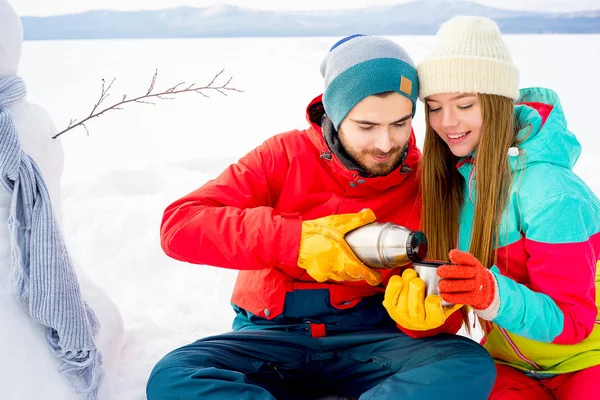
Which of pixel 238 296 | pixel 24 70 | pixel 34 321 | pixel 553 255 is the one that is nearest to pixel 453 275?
pixel 553 255

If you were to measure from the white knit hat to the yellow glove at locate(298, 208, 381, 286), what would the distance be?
1.23ft

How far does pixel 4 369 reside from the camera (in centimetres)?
136

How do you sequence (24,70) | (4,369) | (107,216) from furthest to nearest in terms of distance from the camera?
(24,70)
(107,216)
(4,369)

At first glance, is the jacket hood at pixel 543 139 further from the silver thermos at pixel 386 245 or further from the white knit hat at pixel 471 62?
the silver thermos at pixel 386 245

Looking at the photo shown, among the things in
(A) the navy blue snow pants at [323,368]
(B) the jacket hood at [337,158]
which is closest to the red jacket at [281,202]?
(B) the jacket hood at [337,158]

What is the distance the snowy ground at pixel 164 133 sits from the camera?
2.37 metres

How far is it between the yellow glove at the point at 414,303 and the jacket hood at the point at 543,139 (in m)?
0.38

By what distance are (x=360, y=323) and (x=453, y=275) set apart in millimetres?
492

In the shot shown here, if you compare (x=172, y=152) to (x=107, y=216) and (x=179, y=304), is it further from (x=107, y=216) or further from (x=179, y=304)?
(x=179, y=304)

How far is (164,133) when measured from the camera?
477 cm

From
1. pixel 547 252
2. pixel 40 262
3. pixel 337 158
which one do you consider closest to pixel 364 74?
pixel 337 158

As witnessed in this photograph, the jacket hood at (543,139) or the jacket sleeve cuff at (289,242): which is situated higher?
the jacket hood at (543,139)

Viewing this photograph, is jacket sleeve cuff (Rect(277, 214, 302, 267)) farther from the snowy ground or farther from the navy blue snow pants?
the snowy ground

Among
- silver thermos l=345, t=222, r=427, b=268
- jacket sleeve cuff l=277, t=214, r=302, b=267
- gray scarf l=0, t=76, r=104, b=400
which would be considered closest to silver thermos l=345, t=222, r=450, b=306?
silver thermos l=345, t=222, r=427, b=268
